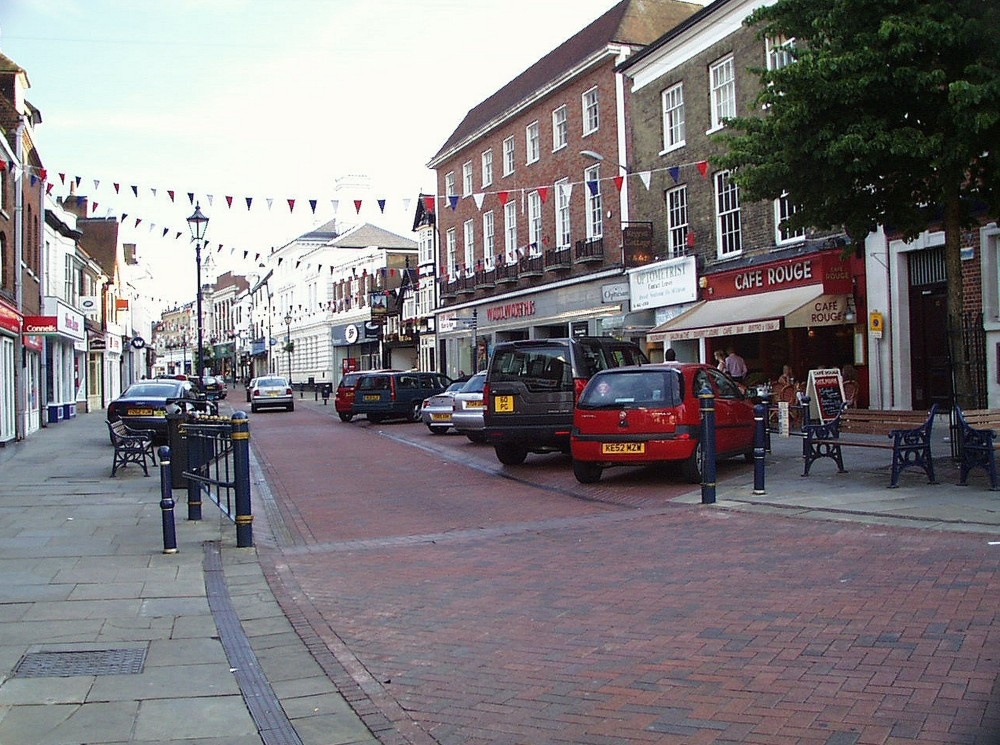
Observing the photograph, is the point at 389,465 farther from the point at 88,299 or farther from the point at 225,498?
the point at 88,299

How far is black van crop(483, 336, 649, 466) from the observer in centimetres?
1488

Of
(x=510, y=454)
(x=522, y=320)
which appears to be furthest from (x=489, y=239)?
(x=510, y=454)

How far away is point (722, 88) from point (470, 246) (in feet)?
63.3

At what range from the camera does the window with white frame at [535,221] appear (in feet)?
119

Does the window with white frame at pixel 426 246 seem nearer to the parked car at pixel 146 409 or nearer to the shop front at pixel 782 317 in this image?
the shop front at pixel 782 317

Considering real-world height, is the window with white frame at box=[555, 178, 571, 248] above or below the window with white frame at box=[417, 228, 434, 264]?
below

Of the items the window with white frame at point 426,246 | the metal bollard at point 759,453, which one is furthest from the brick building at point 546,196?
the metal bollard at point 759,453

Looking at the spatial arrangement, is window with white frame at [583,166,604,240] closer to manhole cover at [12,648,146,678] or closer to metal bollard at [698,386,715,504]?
metal bollard at [698,386,715,504]

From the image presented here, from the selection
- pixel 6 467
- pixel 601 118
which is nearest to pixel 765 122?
pixel 6 467

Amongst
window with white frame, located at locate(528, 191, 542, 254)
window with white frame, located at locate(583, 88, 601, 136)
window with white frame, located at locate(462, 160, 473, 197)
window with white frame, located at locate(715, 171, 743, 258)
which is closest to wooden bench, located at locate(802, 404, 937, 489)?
window with white frame, located at locate(715, 171, 743, 258)

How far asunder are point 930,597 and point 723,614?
1401 mm

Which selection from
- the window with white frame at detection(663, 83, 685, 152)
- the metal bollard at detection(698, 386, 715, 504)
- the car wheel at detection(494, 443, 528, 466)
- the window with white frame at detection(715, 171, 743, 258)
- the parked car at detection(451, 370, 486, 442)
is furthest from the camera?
the window with white frame at detection(663, 83, 685, 152)

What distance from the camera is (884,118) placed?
11977mm

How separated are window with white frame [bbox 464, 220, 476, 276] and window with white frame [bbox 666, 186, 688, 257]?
615 inches
